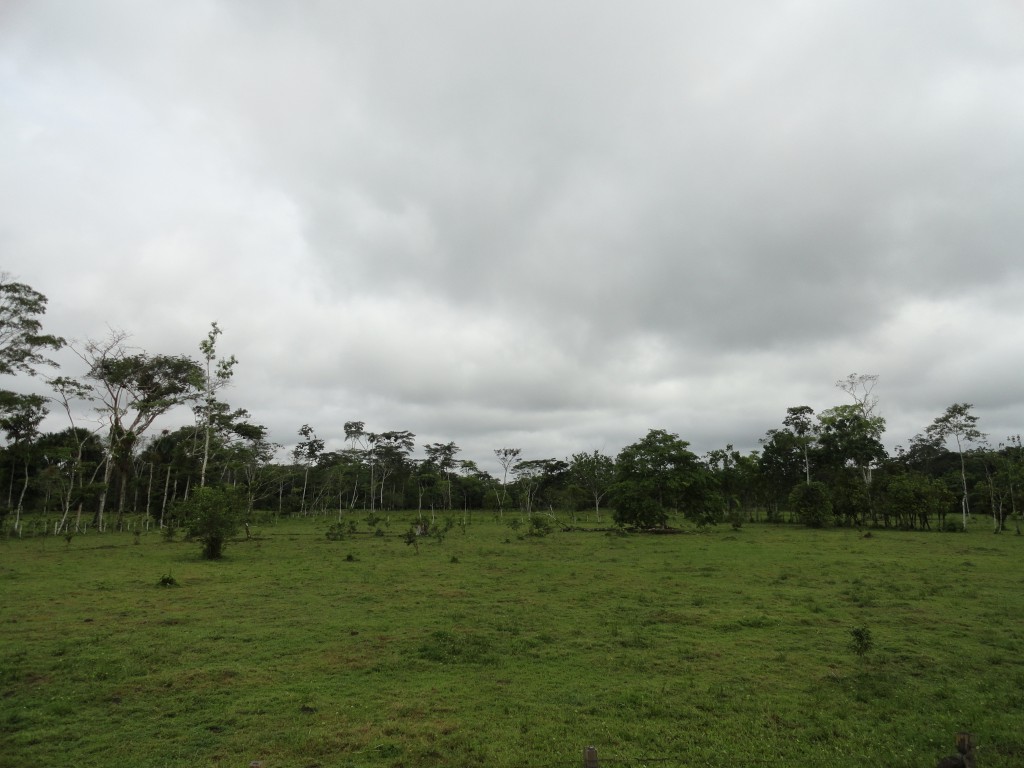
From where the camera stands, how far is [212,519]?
1096 inches

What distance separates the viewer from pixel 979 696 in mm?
9586

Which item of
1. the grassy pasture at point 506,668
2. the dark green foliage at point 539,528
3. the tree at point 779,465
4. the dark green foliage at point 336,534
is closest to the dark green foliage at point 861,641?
the grassy pasture at point 506,668

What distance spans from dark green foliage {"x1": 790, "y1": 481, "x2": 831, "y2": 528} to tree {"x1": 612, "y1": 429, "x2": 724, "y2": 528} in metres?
10.2

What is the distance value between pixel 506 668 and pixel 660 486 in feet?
123

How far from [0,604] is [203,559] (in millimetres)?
11377

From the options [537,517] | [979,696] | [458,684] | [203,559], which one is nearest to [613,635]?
[458,684]

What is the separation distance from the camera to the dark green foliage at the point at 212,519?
91.4 ft

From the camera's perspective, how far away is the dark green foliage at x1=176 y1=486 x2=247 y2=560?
2784 cm

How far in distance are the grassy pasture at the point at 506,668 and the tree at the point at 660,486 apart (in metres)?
22.7

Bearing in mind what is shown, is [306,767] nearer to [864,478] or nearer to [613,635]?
[613,635]

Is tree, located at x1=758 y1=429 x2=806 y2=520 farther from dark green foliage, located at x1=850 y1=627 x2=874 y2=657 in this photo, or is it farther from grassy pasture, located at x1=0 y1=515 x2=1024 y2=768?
dark green foliage, located at x1=850 y1=627 x2=874 y2=657

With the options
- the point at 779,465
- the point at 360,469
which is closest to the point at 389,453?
the point at 360,469

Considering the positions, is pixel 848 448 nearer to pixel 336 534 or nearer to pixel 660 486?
pixel 660 486

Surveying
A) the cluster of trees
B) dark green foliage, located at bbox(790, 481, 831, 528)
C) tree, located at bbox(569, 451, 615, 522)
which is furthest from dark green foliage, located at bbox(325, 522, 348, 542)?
dark green foliage, located at bbox(790, 481, 831, 528)
